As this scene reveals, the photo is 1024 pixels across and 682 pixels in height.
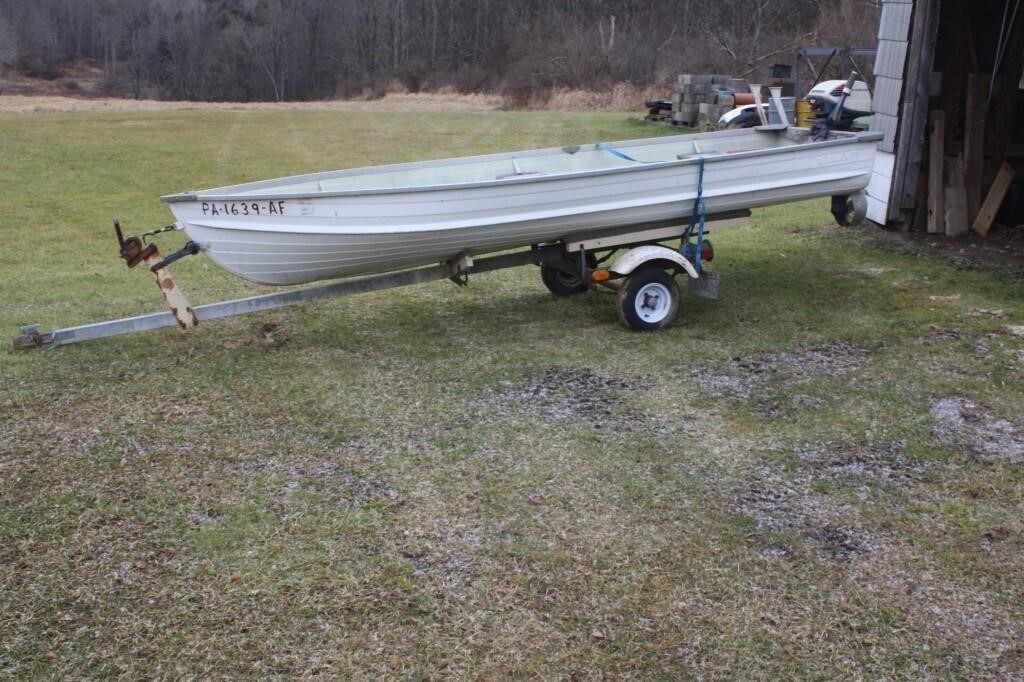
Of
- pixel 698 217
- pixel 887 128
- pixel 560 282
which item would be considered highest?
pixel 887 128

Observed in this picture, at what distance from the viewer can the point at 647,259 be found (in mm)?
7000

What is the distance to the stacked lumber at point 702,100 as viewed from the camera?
851 inches

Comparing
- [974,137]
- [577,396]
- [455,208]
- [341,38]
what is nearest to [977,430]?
[577,396]

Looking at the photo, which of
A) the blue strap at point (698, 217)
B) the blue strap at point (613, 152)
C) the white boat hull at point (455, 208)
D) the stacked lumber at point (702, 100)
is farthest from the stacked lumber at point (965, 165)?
the stacked lumber at point (702, 100)

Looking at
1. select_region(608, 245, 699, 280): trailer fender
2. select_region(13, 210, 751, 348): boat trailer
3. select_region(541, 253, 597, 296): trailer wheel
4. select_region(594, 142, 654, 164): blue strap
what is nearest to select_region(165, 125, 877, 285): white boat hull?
select_region(13, 210, 751, 348): boat trailer

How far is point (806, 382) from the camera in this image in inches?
243

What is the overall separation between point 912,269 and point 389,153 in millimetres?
11678

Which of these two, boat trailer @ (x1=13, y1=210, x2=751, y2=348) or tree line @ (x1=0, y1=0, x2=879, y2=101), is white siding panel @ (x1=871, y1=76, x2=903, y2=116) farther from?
tree line @ (x1=0, y1=0, x2=879, y2=101)

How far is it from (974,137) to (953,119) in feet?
1.18

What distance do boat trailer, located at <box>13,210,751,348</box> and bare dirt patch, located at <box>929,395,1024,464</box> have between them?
2083 millimetres

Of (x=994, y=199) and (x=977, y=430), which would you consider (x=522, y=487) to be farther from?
(x=994, y=199)

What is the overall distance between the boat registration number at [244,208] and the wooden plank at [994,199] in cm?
780

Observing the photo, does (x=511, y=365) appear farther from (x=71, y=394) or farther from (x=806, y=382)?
(x=71, y=394)

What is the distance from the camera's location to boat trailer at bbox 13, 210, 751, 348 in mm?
6469
